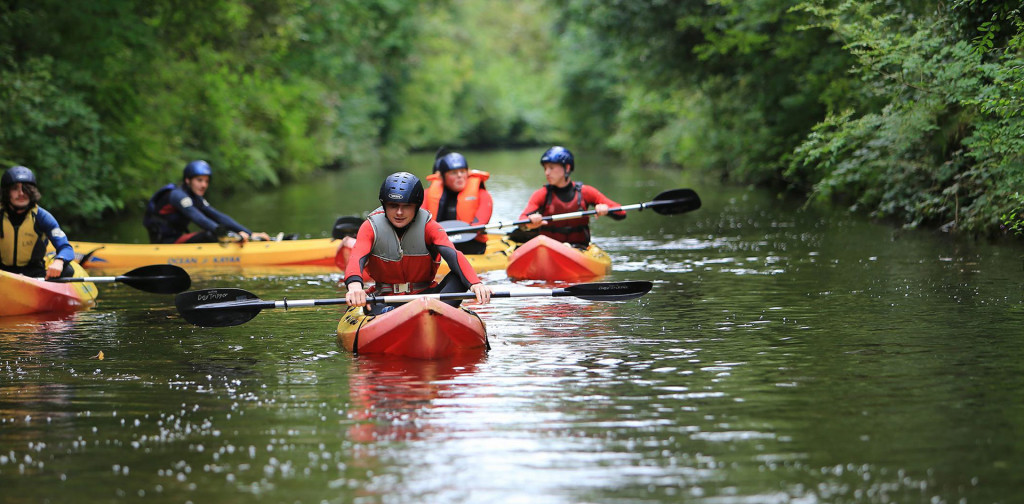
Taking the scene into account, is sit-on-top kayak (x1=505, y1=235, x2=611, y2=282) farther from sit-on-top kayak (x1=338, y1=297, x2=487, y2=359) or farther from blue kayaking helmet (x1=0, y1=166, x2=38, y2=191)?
blue kayaking helmet (x1=0, y1=166, x2=38, y2=191)

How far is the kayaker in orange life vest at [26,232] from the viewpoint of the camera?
10680 millimetres

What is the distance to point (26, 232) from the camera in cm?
1095

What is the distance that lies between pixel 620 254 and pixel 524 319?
5169mm

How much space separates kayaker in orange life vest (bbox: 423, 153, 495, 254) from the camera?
1298 cm

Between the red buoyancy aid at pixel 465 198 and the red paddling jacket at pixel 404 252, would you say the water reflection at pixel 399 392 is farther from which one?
the red buoyancy aid at pixel 465 198

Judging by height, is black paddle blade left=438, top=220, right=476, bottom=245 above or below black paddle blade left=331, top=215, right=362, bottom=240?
below

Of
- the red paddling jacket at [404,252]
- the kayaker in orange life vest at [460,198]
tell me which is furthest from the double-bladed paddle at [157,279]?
the kayaker in orange life vest at [460,198]

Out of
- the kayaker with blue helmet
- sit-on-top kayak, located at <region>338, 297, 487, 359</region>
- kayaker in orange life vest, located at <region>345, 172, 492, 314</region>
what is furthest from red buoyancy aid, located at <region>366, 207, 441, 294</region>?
the kayaker with blue helmet

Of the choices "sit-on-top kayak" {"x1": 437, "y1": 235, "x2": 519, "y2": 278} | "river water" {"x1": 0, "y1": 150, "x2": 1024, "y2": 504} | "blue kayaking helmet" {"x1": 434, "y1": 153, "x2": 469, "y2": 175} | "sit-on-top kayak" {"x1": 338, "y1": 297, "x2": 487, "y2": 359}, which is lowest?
"river water" {"x1": 0, "y1": 150, "x2": 1024, "y2": 504}

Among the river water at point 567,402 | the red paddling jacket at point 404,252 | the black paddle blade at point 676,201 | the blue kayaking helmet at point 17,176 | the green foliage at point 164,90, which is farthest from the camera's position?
the green foliage at point 164,90

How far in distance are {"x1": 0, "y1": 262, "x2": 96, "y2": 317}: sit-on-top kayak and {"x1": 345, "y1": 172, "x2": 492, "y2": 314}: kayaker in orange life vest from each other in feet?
11.8

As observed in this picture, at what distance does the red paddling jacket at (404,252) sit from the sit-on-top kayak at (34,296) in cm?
357

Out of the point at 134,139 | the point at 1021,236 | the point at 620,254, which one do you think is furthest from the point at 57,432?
the point at 134,139

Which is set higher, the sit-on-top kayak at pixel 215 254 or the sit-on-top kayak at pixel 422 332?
the sit-on-top kayak at pixel 215 254
